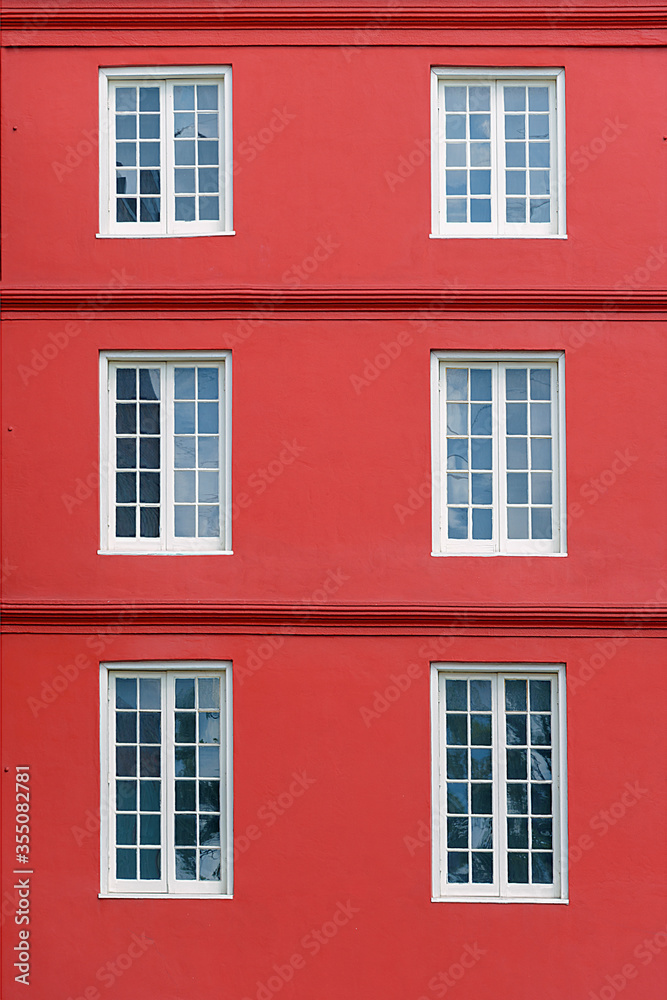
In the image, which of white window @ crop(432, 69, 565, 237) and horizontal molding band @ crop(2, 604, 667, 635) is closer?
horizontal molding band @ crop(2, 604, 667, 635)

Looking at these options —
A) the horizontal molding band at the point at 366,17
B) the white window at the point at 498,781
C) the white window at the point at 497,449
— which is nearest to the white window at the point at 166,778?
the white window at the point at 498,781

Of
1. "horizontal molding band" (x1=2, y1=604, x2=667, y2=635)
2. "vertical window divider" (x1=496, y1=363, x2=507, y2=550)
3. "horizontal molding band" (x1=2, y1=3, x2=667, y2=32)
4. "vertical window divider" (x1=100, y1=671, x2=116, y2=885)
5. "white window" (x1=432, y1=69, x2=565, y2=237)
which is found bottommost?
"vertical window divider" (x1=100, y1=671, x2=116, y2=885)

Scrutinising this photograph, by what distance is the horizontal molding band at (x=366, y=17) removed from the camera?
452 inches

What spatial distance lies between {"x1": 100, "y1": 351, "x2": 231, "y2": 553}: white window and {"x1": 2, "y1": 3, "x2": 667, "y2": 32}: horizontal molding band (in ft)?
11.4

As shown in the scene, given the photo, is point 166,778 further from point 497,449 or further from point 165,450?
point 497,449

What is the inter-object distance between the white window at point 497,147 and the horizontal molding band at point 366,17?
0.51m

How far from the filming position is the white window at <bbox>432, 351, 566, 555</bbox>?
1141 centimetres

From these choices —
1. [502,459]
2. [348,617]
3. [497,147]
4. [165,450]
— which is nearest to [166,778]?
[348,617]

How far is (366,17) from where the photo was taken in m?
11.5

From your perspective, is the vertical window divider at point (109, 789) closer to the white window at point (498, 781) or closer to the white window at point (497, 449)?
the white window at point (498, 781)

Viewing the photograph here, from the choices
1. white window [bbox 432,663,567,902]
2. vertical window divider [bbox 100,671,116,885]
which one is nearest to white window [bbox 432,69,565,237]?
white window [bbox 432,663,567,902]

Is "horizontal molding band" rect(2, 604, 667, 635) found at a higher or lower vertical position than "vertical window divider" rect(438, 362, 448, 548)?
lower

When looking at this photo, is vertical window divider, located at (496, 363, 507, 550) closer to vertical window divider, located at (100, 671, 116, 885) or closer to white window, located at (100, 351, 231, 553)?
white window, located at (100, 351, 231, 553)

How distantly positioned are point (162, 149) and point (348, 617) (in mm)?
5268
